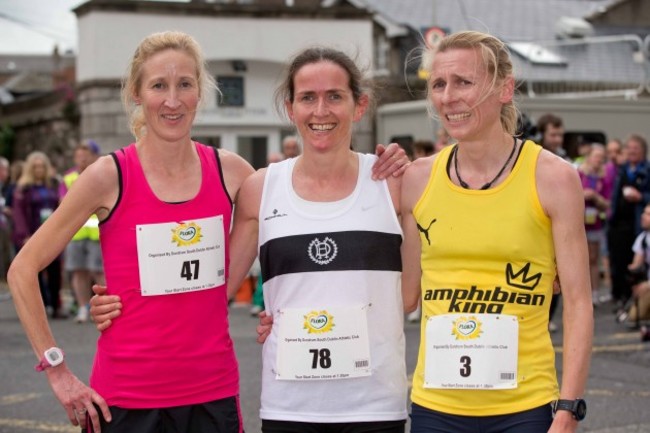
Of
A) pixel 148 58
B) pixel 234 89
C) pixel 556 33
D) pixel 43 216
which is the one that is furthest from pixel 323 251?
pixel 556 33

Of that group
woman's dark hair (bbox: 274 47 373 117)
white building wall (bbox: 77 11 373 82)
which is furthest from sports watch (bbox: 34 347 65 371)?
white building wall (bbox: 77 11 373 82)

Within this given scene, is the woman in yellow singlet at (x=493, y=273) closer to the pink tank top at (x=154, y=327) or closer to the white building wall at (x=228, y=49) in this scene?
the pink tank top at (x=154, y=327)

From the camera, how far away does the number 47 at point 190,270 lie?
3977mm

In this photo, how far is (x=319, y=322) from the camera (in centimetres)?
385

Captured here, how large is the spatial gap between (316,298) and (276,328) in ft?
0.64

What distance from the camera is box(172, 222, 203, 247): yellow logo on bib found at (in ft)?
13.1

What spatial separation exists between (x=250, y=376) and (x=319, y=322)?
548 centimetres

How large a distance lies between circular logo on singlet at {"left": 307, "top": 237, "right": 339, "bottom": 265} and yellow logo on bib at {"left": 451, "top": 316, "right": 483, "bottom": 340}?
49cm

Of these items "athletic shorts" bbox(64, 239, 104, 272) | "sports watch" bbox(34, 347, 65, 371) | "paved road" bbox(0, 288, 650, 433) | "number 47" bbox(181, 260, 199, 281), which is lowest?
"paved road" bbox(0, 288, 650, 433)

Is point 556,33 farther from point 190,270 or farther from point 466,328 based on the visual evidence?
point 466,328

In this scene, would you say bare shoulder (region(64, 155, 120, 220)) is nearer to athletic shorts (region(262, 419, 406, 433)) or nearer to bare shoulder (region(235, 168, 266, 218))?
bare shoulder (region(235, 168, 266, 218))

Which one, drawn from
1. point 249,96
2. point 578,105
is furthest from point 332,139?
point 249,96

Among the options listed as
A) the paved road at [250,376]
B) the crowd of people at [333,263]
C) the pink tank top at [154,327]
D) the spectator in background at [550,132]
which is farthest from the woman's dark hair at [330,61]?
the spectator in background at [550,132]

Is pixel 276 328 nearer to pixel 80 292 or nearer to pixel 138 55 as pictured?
pixel 138 55
